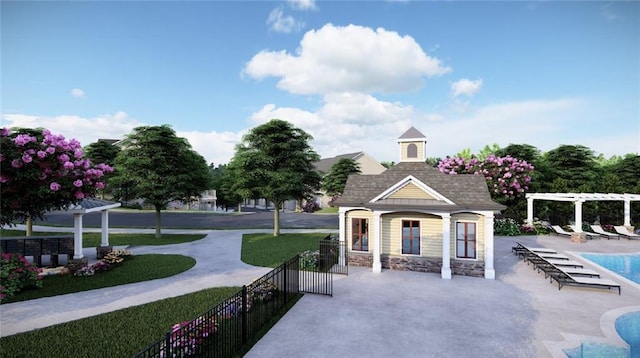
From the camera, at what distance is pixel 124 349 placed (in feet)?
26.6

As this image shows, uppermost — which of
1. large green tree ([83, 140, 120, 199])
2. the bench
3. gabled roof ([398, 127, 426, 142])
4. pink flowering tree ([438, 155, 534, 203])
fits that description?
large green tree ([83, 140, 120, 199])

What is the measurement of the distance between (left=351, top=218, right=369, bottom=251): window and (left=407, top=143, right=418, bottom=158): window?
5066 millimetres

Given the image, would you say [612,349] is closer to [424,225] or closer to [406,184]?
[424,225]

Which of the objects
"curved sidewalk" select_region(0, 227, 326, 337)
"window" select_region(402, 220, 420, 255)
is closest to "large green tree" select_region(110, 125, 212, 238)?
"curved sidewalk" select_region(0, 227, 326, 337)

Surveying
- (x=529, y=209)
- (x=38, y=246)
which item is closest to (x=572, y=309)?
(x=529, y=209)

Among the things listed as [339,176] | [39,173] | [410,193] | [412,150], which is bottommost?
[410,193]

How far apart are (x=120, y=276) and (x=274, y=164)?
48.7 feet

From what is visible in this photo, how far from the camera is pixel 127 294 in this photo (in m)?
12.5

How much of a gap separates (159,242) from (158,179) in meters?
4.86

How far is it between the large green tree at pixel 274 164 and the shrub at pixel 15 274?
1451cm

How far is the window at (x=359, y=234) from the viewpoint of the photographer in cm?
1723

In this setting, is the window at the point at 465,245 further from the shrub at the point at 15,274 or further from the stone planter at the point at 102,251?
the stone planter at the point at 102,251

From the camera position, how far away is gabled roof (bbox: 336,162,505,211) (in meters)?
15.2

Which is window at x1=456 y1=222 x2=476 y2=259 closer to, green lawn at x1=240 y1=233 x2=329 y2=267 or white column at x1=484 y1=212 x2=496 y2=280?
white column at x1=484 y1=212 x2=496 y2=280
